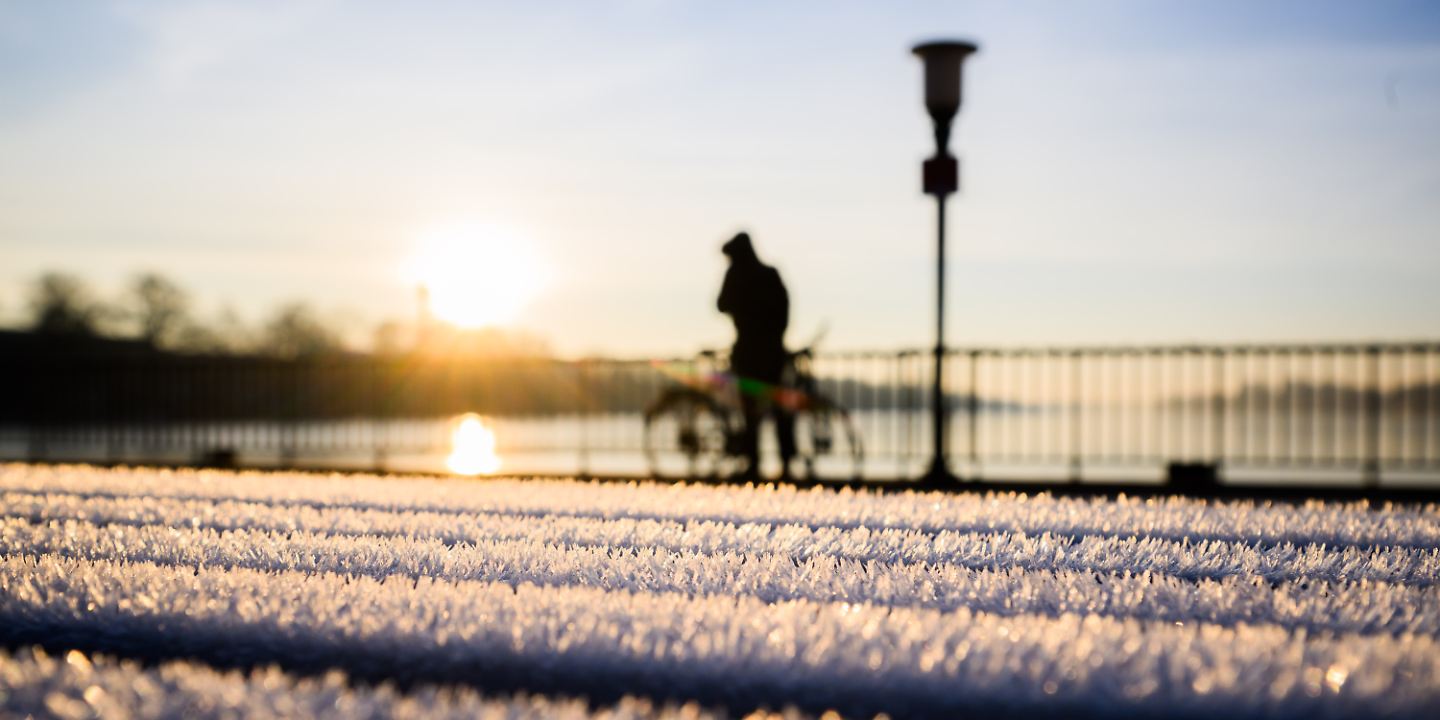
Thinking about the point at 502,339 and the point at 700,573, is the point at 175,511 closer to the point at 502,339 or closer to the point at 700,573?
the point at 700,573

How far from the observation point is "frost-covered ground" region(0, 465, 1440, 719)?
315 cm

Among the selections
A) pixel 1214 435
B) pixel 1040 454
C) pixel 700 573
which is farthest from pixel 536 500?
pixel 1214 435

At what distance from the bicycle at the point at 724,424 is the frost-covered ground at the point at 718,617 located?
5239 millimetres

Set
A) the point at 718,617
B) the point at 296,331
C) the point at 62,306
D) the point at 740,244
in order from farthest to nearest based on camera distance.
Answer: the point at 296,331, the point at 62,306, the point at 740,244, the point at 718,617

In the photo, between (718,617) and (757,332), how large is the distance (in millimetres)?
8199

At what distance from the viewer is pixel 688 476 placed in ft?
41.0

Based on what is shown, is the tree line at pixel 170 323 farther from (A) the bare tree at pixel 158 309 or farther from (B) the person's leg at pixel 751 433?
(B) the person's leg at pixel 751 433

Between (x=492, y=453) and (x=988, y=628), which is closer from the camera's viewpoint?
(x=988, y=628)

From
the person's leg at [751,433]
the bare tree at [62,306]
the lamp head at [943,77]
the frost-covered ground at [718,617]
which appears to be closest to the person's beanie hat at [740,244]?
the person's leg at [751,433]

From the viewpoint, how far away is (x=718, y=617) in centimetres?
389

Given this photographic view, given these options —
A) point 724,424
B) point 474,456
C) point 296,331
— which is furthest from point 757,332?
point 296,331

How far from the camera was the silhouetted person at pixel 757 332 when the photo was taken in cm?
1186

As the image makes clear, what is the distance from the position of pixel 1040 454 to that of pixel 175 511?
9.28 metres

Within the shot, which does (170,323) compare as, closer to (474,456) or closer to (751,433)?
(474,456)
